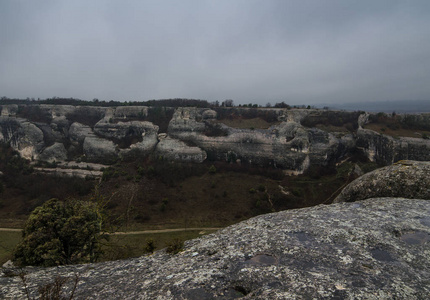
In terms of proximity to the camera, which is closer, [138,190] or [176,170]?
[138,190]

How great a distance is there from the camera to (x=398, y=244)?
593cm

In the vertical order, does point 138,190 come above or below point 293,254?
below

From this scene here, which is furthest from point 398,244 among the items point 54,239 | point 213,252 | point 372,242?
point 54,239

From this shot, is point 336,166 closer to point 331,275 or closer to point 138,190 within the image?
point 138,190

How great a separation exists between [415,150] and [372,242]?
38.8m

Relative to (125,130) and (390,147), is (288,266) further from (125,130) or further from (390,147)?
(125,130)

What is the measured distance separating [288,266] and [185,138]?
4899cm

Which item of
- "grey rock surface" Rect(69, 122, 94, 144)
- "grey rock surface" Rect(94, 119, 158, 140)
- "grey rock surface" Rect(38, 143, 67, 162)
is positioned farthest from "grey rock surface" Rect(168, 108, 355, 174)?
"grey rock surface" Rect(38, 143, 67, 162)

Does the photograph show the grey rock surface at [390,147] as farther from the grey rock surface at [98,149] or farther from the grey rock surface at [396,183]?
the grey rock surface at [98,149]

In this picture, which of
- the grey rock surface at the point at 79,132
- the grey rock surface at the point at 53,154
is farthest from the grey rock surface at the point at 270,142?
the grey rock surface at the point at 53,154

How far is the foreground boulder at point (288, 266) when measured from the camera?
456 cm

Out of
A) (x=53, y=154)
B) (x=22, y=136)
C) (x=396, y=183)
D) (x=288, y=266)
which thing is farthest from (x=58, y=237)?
(x=22, y=136)

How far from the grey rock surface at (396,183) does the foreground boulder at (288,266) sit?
1686mm

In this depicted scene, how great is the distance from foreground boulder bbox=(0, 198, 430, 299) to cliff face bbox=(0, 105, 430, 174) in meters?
37.7
